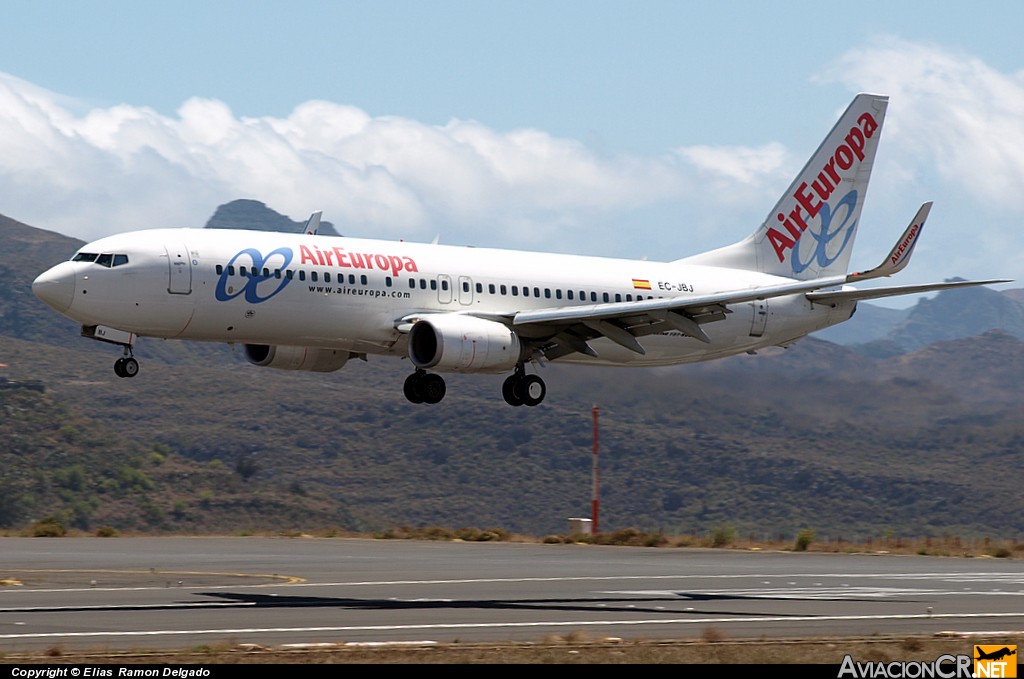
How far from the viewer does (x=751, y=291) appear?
44.0 metres

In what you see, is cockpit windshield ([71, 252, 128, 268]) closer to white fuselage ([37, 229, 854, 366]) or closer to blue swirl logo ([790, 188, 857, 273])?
white fuselage ([37, 229, 854, 366])

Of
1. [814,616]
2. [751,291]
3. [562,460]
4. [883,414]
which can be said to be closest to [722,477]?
[562,460]

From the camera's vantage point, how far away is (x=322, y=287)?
4106cm

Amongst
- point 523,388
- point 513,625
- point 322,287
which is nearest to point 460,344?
point 322,287

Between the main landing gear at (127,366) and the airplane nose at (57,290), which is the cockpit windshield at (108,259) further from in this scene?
the main landing gear at (127,366)

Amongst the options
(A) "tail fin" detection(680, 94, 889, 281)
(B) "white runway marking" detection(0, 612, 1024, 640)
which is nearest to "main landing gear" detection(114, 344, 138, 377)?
(B) "white runway marking" detection(0, 612, 1024, 640)

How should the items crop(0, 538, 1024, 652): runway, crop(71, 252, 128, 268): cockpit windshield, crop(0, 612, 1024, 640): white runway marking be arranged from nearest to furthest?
crop(0, 612, 1024, 640): white runway marking
crop(0, 538, 1024, 652): runway
crop(71, 252, 128, 268): cockpit windshield

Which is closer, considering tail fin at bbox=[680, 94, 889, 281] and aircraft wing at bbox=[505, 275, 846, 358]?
aircraft wing at bbox=[505, 275, 846, 358]

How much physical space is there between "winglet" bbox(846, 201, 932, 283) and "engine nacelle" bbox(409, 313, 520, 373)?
32.0ft

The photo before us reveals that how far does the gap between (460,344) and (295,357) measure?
6189 millimetres

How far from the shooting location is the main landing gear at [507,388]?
4484 centimetres

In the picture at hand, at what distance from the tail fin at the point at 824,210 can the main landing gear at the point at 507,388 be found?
32.0 feet

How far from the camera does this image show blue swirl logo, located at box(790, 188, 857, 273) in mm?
53375

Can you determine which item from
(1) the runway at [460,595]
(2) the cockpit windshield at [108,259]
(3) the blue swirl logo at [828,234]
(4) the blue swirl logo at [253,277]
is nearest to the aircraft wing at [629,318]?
(1) the runway at [460,595]
